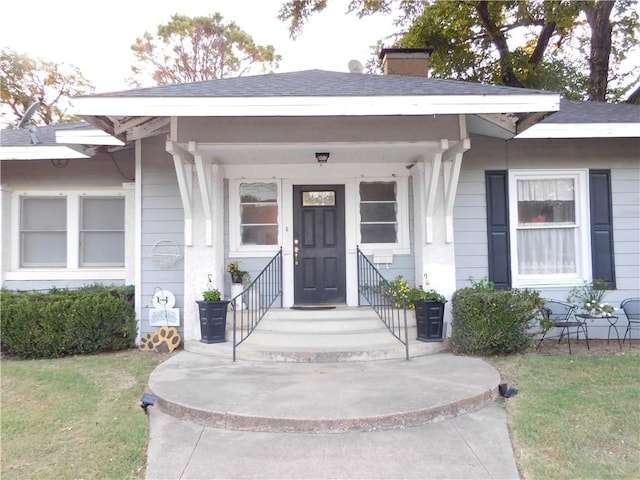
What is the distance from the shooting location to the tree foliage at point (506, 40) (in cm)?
1091

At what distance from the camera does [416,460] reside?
284 cm

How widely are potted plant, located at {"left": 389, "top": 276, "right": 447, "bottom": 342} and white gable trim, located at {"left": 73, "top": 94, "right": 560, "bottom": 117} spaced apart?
2.31m

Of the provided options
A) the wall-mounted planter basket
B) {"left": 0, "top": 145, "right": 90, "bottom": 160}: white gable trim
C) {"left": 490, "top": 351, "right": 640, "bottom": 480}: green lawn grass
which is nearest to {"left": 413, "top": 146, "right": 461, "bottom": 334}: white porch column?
{"left": 490, "top": 351, "right": 640, "bottom": 480}: green lawn grass

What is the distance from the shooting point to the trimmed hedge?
17.9ft

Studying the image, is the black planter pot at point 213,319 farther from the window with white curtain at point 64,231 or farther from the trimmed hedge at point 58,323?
the window with white curtain at point 64,231

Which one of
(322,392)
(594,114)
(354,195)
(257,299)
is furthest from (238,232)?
(594,114)

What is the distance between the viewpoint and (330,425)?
128 inches

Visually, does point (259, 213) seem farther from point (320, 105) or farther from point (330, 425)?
point (330, 425)

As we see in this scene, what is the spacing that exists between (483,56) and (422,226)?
30.1ft

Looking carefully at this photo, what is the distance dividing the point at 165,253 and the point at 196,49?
46.5 feet

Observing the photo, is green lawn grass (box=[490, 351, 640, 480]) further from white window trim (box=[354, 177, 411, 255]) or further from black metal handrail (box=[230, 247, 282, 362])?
black metal handrail (box=[230, 247, 282, 362])

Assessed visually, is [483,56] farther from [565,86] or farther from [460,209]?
[460,209]

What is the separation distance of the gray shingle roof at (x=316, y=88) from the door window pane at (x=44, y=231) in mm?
3178

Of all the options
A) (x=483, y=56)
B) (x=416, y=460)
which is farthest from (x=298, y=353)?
(x=483, y=56)
